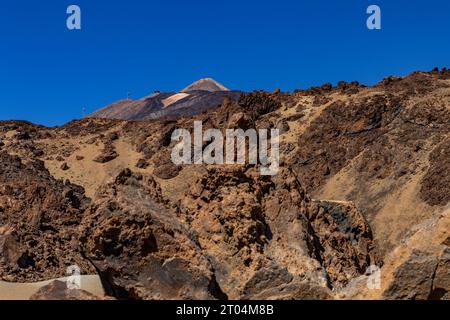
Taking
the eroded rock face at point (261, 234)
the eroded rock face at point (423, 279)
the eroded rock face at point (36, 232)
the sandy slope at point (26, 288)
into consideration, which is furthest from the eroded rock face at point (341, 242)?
the eroded rock face at point (36, 232)

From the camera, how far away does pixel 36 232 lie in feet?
53.8

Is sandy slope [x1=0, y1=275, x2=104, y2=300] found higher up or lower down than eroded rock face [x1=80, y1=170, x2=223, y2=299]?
lower down

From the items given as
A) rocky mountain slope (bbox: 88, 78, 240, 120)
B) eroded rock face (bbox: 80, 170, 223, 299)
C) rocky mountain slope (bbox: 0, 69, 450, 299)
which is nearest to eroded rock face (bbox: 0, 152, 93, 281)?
rocky mountain slope (bbox: 0, 69, 450, 299)

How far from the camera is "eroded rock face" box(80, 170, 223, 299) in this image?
7.14 metres

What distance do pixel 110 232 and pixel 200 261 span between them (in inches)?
39.3

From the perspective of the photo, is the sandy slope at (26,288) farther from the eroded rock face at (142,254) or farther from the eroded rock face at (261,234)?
the eroded rock face at (261,234)

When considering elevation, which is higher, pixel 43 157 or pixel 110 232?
pixel 43 157

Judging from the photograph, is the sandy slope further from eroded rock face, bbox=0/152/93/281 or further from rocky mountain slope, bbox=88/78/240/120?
rocky mountain slope, bbox=88/78/240/120

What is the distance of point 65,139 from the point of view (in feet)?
185

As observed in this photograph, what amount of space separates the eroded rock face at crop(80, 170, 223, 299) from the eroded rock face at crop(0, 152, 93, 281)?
5872 millimetres

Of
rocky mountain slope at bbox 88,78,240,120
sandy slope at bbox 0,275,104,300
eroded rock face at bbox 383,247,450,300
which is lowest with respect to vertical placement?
sandy slope at bbox 0,275,104,300

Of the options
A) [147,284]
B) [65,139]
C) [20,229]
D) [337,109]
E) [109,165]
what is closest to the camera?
[147,284]
